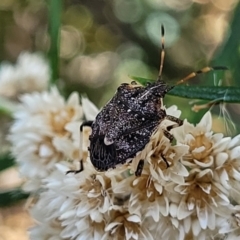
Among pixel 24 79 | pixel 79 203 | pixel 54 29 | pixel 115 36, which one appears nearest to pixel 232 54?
pixel 54 29

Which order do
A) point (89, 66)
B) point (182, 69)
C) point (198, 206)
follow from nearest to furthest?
point (198, 206)
point (182, 69)
point (89, 66)

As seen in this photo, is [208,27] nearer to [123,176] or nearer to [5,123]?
[5,123]

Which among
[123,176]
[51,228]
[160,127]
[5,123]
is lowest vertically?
[5,123]

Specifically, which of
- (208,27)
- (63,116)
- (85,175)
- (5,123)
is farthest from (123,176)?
(208,27)

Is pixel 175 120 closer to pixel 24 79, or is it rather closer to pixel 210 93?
pixel 210 93

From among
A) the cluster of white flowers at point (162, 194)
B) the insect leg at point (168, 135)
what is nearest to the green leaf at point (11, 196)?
the cluster of white flowers at point (162, 194)

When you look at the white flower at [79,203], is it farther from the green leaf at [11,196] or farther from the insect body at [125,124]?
the green leaf at [11,196]
